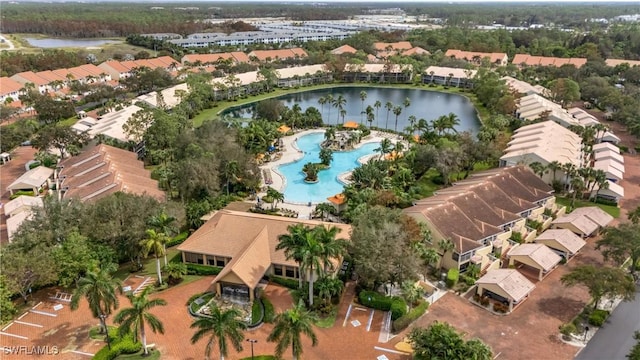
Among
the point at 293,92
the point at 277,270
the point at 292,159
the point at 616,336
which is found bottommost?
the point at 292,159

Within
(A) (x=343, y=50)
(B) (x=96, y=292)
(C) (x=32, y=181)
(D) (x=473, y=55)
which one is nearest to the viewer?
(B) (x=96, y=292)

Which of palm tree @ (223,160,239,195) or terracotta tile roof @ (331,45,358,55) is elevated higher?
terracotta tile roof @ (331,45,358,55)

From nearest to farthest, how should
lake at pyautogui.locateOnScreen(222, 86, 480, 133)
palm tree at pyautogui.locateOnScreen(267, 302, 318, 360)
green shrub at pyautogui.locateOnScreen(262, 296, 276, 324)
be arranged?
palm tree at pyautogui.locateOnScreen(267, 302, 318, 360)
green shrub at pyautogui.locateOnScreen(262, 296, 276, 324)
lake at pyautogui.locateOnScreen(222, 86, 480, 133)

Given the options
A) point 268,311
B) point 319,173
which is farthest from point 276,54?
point 268,311

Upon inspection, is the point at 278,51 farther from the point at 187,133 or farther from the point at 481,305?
the point at 481,305

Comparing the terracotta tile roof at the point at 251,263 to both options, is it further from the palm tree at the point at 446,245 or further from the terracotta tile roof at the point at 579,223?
the terracotta tile roof at the point at 579,223

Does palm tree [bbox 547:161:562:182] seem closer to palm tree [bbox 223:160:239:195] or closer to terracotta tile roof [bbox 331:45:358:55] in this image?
palm tree [bbox 223:160:239:195]

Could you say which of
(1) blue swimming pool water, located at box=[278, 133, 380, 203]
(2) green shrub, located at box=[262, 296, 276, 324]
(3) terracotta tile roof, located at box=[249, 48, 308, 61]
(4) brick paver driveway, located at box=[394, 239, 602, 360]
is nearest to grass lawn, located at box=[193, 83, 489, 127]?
(1) blue swimming pool water, located at box=[278, 133, 380, 203]

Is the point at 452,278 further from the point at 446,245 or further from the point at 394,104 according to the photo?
the point at 394,104
